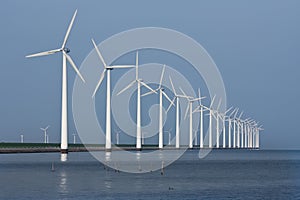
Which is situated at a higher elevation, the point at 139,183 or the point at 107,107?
the point at 107,107

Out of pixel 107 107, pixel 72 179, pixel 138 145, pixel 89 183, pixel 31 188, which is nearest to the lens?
pixel 31 188

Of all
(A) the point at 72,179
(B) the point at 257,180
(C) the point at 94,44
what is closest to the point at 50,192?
(A) the point at 72,179

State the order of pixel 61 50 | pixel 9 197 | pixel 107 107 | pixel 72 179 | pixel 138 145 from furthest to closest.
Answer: pixel 138 145 → pixel 107 107 → pixel 61 50 → pixel 72 179 → pixel 9 197

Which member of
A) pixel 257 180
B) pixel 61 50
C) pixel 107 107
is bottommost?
pixel 257 180

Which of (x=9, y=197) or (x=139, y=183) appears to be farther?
(x=139, y=183)

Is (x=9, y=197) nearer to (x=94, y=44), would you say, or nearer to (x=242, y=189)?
(x=242, y=189)

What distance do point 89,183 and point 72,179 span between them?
6010 mm

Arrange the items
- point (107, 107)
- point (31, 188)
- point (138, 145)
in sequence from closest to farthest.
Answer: point (31, 188), point (107, 107), point (138, 145)

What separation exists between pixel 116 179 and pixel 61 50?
53163 millimetres

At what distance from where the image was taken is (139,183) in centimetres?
7194

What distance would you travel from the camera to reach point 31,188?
6400 centimetres

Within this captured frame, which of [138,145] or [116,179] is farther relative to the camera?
[138,145]

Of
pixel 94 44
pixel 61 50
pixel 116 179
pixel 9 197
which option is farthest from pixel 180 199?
pixel 94 44

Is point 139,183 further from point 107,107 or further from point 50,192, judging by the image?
point 107,107
